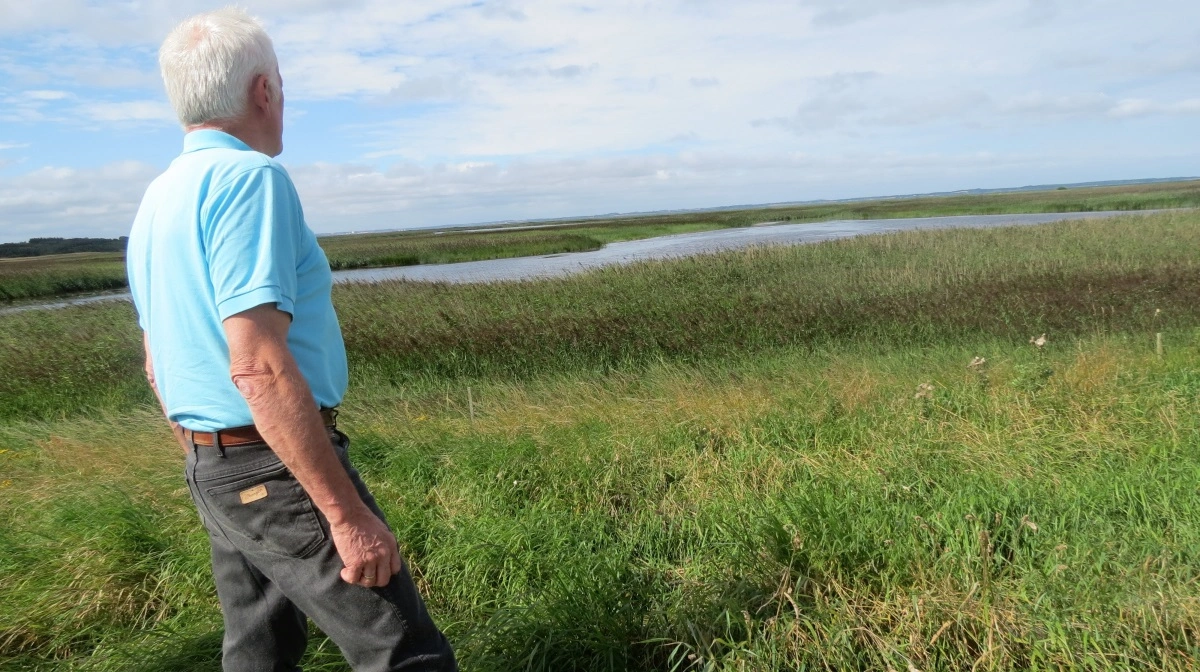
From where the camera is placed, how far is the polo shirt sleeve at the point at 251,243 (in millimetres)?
1417

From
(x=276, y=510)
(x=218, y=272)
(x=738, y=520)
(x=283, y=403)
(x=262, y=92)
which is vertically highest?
(x=262, y=92)

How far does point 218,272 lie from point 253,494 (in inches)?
18.4

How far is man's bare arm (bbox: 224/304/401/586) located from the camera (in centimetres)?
142

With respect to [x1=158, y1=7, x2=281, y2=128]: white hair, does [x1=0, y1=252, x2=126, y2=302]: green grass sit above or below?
below

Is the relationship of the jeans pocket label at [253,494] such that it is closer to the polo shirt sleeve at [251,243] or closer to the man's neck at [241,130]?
the polo shirt sleeve at [251,243]

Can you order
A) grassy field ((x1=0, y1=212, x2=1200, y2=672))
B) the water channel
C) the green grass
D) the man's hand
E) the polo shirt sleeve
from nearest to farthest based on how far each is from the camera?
the polo shirt sleeve, the man's hand, grassy field ((x1=0, y1=212, x2=1200, y2=672)), the water channel, the green grass

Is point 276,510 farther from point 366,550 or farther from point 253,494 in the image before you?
point 366,550

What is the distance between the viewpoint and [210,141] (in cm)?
158

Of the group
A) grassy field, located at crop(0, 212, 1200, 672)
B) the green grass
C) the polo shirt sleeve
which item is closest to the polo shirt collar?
the polo shirt sleeve

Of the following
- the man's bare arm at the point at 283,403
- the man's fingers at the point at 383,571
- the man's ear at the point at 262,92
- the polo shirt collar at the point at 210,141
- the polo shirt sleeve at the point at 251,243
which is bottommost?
the man's fingers at the point at 383,571

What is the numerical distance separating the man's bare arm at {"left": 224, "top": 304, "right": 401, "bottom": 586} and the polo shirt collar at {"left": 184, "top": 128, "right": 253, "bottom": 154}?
39cm

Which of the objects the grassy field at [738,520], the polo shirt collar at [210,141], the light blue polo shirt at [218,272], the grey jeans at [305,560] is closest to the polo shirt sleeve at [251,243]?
the light blue polo shirt at [218,272]

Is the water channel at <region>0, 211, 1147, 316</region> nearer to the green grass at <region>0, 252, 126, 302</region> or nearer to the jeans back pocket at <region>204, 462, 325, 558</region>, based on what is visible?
the green grass at <region>0, 252, 126, 302</region>

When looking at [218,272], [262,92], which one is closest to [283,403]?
[218,272]
